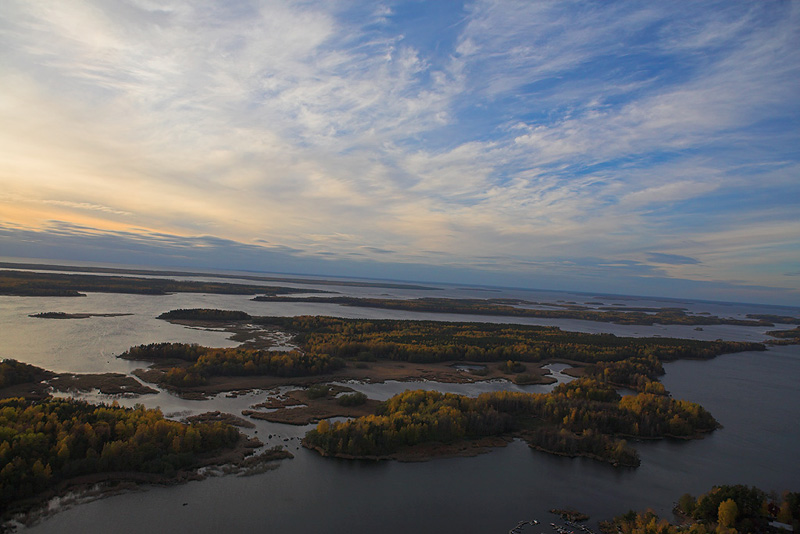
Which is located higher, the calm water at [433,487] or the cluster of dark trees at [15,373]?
the cluster of dark trees at [15,373]

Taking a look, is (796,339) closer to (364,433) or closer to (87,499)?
(364,433)

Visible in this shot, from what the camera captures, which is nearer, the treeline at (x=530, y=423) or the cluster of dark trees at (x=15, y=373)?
the treeline at (x=530, y=423)

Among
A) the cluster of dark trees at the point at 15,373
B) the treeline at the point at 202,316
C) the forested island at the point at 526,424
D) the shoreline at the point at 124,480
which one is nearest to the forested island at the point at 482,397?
the forested island at the point at 526,424

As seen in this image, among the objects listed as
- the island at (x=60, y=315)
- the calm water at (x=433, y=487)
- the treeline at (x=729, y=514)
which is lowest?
the calm water at (x=433, y=487)

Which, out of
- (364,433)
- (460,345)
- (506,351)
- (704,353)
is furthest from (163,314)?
(704,353)

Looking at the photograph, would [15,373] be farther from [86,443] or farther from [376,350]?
[376,350]

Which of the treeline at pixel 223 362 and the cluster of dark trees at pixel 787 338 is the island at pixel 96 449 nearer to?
the treeline at pixel 223 362
